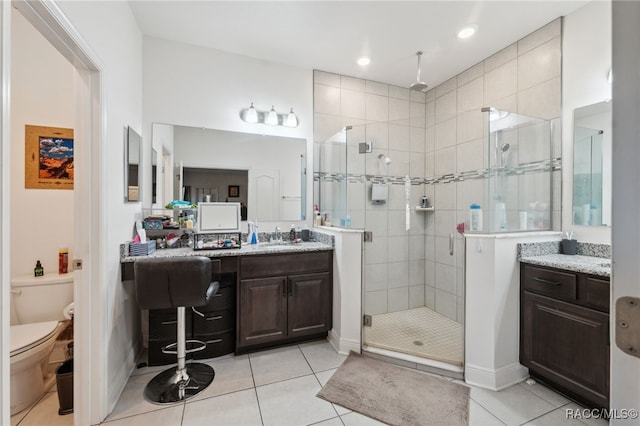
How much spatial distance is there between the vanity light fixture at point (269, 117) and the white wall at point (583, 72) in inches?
94.2

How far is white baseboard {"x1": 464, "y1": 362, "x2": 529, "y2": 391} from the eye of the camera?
1890 mm

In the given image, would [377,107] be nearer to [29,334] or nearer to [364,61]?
[364,61]

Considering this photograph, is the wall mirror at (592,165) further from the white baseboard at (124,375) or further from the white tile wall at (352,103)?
the white baseboard at (124,375)

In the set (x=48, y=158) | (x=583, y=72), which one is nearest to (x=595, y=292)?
(x=583, y=72)

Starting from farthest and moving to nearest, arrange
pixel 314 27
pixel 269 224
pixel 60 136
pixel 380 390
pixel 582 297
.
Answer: pixel 269 224 < pixel 314 27 < pixel 60 136 < pixel 380 390 < pixel 582 297

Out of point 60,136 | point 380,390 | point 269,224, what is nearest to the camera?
point 380,390

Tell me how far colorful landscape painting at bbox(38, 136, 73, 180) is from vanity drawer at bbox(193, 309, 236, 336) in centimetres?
157

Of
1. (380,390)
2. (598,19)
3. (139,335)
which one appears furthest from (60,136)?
(598,19)

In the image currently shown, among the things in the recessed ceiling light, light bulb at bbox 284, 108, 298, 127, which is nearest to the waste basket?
light bulb at bbox 284, 108, 298, 127

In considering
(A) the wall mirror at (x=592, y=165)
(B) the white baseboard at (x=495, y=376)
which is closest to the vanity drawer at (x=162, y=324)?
(B) the white baseboard at (x=495, y=376)

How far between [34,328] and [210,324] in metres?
1.08

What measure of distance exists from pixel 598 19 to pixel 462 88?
1.13 metres

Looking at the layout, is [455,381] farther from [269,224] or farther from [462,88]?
[462,88]

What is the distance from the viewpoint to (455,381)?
77.4 inches
